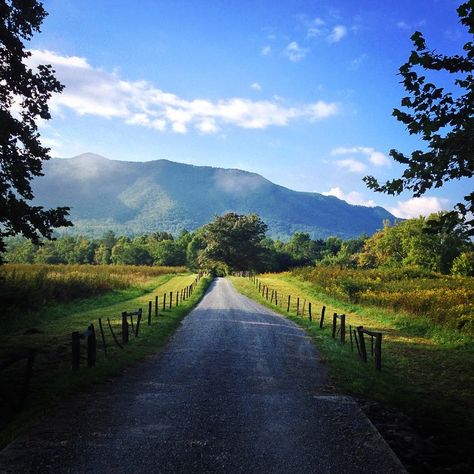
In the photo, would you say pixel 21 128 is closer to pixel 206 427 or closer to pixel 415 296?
pixel 206 427

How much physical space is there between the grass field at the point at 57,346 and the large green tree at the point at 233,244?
63445 mm

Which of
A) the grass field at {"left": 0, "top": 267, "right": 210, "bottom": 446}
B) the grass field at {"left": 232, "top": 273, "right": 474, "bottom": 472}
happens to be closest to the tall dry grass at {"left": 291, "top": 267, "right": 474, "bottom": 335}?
the grass field at {"left": 232, "top": 273, "right": 474, "bottom": 472}

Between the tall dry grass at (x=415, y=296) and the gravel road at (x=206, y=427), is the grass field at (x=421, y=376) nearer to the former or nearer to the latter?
the tall dry grass at (x=415, y=296)

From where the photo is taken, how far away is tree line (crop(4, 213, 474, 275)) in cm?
7138

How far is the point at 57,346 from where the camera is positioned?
579 inches

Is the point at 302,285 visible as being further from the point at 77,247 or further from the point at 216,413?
the point at 77,247

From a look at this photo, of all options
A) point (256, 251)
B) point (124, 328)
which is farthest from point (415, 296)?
point (256, 251)

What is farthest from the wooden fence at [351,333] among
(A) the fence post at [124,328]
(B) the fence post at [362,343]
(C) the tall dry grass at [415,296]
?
(A) the fence post at [124,328]

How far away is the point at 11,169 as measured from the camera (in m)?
12.6

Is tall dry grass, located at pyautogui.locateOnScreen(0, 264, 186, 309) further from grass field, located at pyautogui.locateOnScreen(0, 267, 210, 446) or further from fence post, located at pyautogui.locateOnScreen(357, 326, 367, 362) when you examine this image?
fence post, located at pyautogui.locateOnScreen(357, 326, 367, 362)

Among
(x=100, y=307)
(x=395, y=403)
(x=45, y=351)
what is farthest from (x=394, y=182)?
(x=100, y=307)

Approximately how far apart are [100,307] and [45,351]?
1473 cm

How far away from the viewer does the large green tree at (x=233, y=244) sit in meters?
93.7

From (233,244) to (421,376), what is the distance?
8259cm
